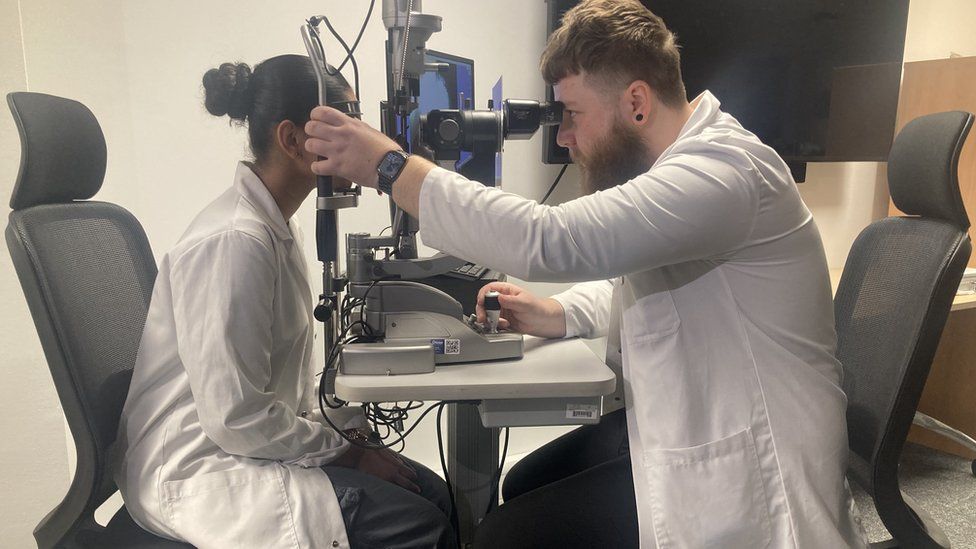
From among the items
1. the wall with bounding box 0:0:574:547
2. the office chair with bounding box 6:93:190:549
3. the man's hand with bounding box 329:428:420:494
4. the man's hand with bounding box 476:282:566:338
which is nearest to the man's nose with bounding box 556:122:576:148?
the man's hand with bounding box 476:282:566:338

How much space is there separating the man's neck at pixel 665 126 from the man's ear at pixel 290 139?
1.95ft

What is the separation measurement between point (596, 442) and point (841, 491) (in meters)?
0.50

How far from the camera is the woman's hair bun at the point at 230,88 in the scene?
1.17 m

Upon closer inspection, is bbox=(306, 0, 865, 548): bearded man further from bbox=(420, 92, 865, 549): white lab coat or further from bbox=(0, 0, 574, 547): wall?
bbox=(0, 0, 574, 547): wall

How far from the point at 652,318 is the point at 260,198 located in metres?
0.67

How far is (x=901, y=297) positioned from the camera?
1.12 m

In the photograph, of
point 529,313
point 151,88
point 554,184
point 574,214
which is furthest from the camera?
point 554,184

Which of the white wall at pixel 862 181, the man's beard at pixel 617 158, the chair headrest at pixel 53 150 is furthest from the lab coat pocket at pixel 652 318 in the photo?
the white wall at pixel 862 181

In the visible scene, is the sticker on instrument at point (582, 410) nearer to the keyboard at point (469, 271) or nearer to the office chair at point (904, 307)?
the keyboard at point (469, 271)

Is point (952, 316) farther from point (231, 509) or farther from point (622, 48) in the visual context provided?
point (231, 509)

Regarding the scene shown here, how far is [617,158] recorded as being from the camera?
114 centimetres

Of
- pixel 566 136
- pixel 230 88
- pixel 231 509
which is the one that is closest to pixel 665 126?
pixel 566 136

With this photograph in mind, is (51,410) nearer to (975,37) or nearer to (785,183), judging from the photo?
(785,183)

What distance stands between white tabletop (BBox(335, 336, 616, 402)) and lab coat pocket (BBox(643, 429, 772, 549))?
0.52ft
